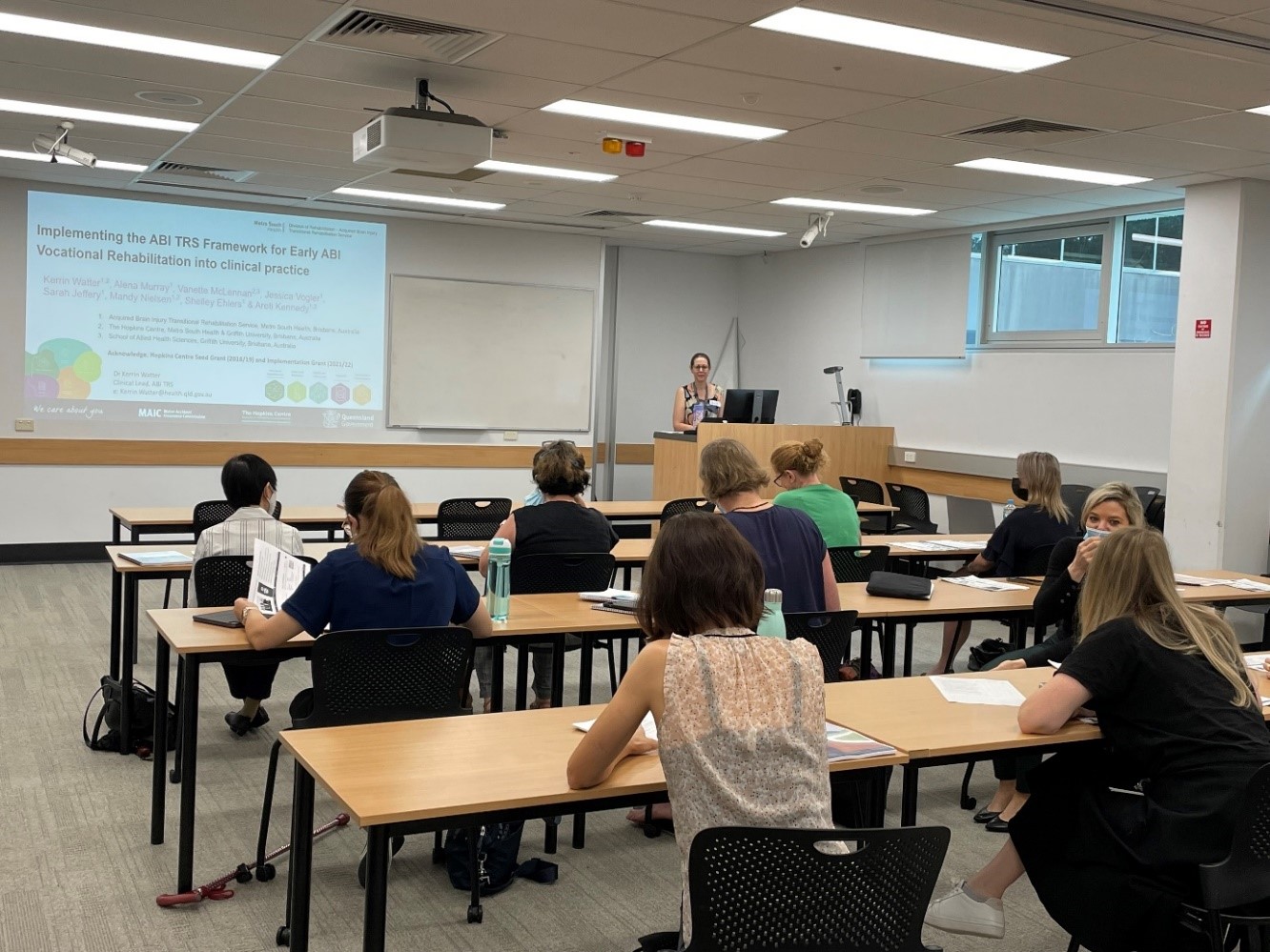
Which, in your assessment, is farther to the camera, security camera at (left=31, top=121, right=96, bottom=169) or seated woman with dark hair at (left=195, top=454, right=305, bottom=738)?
security camera at (left=31, top=121, right=96, bottom=169)

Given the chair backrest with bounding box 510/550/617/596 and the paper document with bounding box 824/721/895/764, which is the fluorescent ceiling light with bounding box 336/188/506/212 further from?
the paper document with bounding box 824/721/895/764

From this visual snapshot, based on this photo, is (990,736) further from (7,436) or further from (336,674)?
(7,436)

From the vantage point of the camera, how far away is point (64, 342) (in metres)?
9.47

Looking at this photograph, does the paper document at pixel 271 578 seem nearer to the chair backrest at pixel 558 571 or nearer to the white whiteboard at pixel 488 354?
the chair backrest at pixel 558 571

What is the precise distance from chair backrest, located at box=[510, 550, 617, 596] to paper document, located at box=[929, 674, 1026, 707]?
173cm

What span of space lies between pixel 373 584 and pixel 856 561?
8.78 ft

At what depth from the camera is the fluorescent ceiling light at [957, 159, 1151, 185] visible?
712 cm

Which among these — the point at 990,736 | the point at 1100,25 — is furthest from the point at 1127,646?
the point at 1100,25

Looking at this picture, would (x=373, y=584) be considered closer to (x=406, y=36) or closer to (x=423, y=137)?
→ (x=406, y=36)

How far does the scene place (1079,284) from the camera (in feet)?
30.5

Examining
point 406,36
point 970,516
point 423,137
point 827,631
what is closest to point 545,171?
point 423,137

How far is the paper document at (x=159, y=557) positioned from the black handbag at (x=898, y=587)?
280cm

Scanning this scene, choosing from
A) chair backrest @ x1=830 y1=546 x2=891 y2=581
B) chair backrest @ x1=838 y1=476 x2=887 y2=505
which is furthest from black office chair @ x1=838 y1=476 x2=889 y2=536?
chair backrest @ x1=830 y1=546 x2=891 y2=581

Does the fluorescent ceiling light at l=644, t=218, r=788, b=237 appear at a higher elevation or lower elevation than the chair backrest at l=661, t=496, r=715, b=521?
higher
